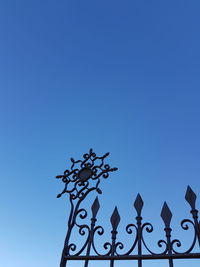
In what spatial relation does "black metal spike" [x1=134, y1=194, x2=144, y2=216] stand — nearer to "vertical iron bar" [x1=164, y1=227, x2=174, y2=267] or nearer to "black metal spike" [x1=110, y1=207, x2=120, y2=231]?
"black metal spike" [x1=110, y1=207, x2=120, y2=231]

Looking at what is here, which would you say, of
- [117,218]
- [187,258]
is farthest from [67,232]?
[187,258]

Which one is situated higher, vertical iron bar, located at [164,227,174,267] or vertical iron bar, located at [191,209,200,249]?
vertical iron bar, located at [191,209,200,249]

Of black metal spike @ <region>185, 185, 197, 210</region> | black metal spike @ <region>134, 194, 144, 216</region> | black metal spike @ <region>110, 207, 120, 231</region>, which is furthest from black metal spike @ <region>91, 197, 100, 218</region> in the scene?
black metal spike @ <region>185, 185, 197, 210</region>

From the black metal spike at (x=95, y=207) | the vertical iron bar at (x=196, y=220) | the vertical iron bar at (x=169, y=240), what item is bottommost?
the vertical iron bar at (x=169, y=240)

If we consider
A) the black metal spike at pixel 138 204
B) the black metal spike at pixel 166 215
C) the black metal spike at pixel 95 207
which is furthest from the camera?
the black metal spike at pixel 95 207

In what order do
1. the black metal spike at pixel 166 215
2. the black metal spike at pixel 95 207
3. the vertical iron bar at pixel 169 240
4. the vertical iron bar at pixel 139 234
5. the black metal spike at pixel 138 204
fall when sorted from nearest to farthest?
1. the vertical iron bar at pixel 169 240
2. the vertical iron bar at pixel 139 234
3. the black metal spike at pixel 166 215
4. the black metal spike at pixel 138 204
5. the black metal spike at pixel 95 207

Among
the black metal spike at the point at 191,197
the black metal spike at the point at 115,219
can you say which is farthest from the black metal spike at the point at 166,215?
the black metal spike at the point at 115,219

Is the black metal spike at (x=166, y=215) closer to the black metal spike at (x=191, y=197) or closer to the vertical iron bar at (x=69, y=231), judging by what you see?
the black metal spike at (x=191, y=197)

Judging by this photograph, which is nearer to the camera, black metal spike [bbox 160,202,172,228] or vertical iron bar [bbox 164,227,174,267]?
vertical iron bar [bbox 164,227,174,267]

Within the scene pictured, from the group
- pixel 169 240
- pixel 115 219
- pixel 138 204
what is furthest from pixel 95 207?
pixel 169 240

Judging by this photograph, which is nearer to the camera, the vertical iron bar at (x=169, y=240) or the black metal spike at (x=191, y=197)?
the vertical iron bar at (x=169, y=240)

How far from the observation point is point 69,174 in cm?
406

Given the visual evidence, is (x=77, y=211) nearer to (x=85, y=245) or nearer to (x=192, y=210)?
(x=85, y=245)

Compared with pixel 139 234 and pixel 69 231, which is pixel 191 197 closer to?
pixel 139 234
